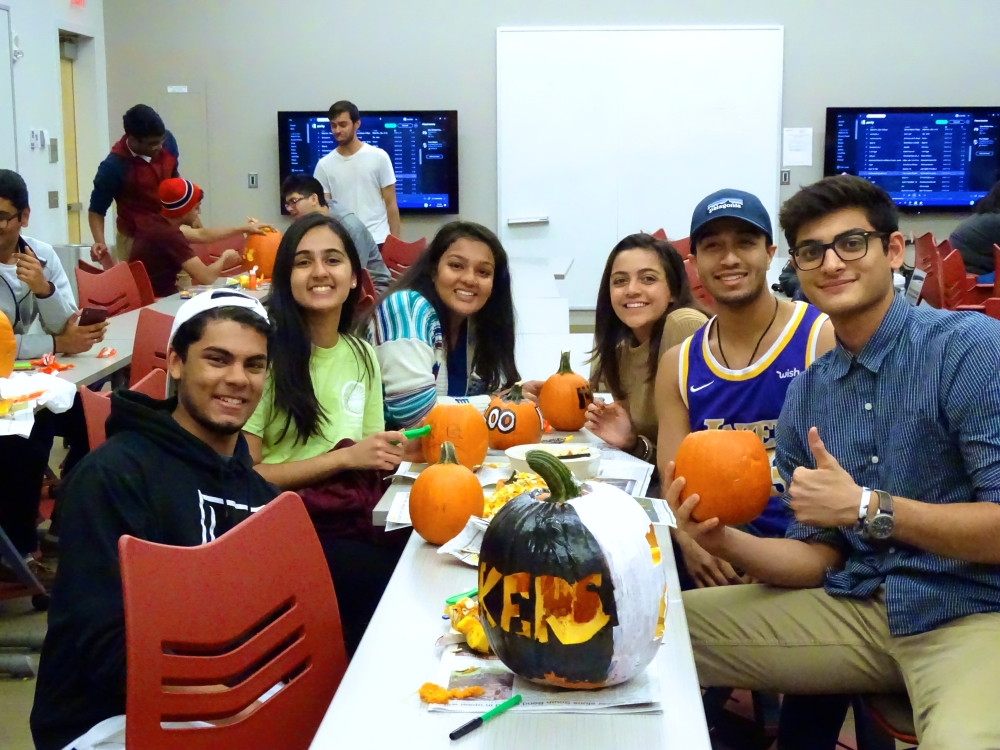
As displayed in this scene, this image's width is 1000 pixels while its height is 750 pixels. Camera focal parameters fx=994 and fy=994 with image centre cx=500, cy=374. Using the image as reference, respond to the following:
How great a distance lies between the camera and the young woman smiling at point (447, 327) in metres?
2.86

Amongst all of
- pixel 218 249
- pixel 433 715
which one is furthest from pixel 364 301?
pixel 218 249

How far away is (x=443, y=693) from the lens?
4.25 ft

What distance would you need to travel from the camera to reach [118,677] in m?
1.50

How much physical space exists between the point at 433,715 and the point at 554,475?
1.13ft

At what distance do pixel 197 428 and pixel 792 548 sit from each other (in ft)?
3.80

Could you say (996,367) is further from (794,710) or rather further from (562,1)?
(562,1)

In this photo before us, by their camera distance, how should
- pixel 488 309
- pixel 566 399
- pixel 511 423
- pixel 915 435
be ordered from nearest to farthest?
pixel 915 435
pixel 511 423
pixel 566 399
pixel 488 309

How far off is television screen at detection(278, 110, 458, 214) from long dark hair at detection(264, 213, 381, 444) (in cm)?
614

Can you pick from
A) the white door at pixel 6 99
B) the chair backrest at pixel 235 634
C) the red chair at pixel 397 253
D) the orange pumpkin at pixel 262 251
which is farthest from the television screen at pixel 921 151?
the chair backrest at pixel 235 634

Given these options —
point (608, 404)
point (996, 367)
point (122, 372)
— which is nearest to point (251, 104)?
point (122, 372)

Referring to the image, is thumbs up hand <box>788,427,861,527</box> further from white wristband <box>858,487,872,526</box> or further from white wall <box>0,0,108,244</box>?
white wall <box>0,0,108,244</box>

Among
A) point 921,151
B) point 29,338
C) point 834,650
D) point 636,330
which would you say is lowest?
point 834,650

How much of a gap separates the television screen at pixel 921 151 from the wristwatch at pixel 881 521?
7574 mm

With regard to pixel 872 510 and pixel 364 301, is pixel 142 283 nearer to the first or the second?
pixel 364 301
